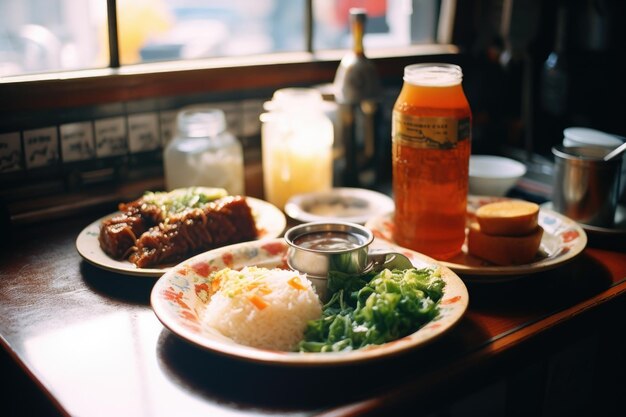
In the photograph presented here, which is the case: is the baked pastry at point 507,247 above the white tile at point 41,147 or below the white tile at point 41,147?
below

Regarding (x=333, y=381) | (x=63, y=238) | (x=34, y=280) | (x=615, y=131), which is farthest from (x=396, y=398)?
(x=615, y=131)

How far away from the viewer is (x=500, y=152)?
227 centimetres

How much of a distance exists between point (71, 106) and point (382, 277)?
0.96m

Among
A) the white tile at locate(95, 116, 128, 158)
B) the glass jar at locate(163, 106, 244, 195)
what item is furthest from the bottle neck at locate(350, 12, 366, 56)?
the white tile at locate(95, 116, 128, 158)

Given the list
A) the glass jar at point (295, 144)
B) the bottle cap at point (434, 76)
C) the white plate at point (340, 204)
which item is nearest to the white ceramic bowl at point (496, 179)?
the white plate at point (340, 204)

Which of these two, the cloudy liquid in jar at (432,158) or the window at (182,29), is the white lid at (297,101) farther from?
the cloudy liquid in jar at (432,158)

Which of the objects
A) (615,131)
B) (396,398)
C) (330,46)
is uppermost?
(330,46)

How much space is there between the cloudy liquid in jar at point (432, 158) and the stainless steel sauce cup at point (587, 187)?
33 centimetres

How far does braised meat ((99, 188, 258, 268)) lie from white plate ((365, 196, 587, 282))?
302 mm

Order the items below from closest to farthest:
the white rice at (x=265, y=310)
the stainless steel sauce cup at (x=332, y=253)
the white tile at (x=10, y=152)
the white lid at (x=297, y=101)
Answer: the white rice at (x=265, y=310), the stainless steel sauce cup at (x=332, y=253), the white tile at (x=10, y=152), the white lid at (x=297, y=101)

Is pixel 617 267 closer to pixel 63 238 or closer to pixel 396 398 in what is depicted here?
pixel 396 398

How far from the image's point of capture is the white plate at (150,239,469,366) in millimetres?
861

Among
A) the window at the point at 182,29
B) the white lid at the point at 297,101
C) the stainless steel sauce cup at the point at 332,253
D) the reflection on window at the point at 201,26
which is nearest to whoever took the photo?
the stainless steel sauce cup at the point at 332,253

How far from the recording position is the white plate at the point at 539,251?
46.6 inches
